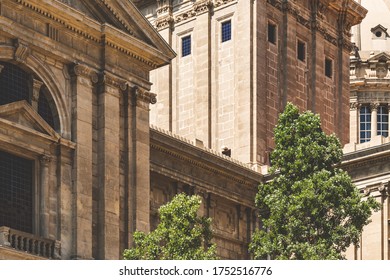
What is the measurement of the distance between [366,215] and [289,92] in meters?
28.7

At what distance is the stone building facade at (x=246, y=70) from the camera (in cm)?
8750

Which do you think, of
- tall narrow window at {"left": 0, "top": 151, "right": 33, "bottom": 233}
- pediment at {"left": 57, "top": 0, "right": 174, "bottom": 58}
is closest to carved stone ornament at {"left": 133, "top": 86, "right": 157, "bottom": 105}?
pediment at {"left": 57, "top": 0, "right": 174, "bottom": 58}

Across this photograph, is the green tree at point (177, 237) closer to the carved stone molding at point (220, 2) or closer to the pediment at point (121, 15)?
the pediment at point (121, 15)

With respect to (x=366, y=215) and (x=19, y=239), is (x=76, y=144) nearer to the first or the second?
(x=19, y=239)

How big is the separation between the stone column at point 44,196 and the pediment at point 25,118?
108 cm

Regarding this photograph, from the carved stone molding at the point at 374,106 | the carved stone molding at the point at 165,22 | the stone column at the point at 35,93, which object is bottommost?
the stone column at the point at 35,93

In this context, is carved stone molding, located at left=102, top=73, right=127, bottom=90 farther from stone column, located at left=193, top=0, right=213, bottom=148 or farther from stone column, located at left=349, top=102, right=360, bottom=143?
stone column, located at left=349, top=102, right=360, bottom=143

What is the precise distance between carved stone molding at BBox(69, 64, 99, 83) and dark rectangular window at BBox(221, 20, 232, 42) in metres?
25.1

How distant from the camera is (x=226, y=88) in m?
88.9

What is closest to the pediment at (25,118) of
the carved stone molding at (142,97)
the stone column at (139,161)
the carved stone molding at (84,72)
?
the carved stone molding at (84,72)

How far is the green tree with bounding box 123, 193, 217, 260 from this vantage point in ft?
184

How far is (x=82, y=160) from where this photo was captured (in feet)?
209

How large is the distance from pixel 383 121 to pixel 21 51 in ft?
245
